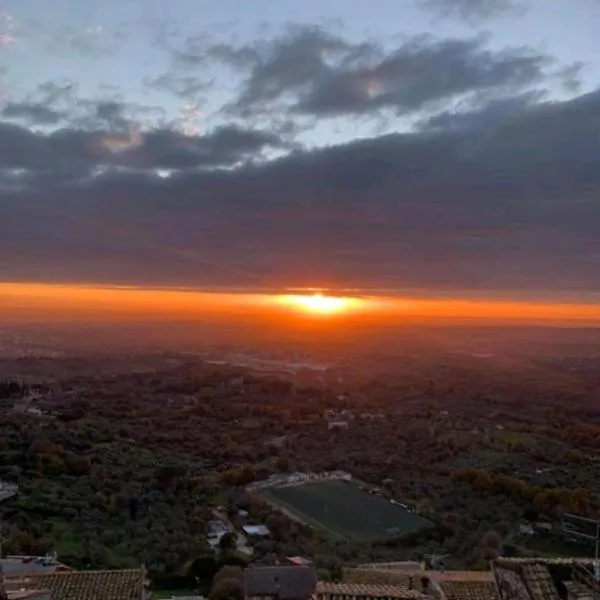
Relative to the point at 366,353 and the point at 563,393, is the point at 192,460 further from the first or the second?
the point at 366,353

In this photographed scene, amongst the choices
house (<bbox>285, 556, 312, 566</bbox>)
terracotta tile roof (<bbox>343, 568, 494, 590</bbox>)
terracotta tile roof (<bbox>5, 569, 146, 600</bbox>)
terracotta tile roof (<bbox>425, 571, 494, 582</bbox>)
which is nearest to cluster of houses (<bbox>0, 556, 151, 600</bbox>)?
terracotta tile roof (<bbox>5, 569, 146, 600</bbox>)

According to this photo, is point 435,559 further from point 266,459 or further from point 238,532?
point 266,459

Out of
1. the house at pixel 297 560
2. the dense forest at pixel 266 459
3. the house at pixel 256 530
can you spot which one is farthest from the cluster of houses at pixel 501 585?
the house at pixel 256 530

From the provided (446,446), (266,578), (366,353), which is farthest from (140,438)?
(366,353)

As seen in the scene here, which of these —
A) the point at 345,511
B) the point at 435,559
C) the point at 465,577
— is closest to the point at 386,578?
the point at 465,577

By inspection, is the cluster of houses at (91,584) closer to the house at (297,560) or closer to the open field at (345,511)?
the house at (297,560)

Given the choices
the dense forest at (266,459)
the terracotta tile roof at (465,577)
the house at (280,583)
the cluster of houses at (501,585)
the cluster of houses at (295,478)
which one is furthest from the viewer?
the cluster of houses at (295,478)
